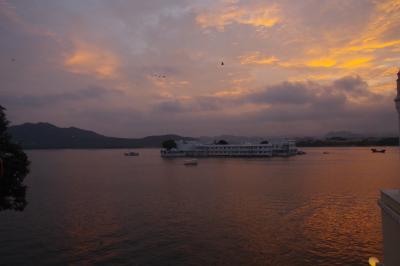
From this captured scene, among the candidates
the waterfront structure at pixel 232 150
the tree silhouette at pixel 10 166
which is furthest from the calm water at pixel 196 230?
the waterfront structure at pixel 232 150

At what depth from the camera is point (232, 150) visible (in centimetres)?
12825

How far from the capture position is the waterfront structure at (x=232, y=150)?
12600 cm

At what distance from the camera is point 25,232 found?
2158 centimetres

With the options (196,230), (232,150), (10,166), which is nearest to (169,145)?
(232,150)

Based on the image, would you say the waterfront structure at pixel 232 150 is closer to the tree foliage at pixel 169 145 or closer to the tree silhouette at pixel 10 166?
the tree foliage at pixel 169 145

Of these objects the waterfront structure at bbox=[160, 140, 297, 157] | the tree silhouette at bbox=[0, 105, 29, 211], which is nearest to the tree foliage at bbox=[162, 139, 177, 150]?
the waterfront structure at bbox=[160, 140, 297, 157]

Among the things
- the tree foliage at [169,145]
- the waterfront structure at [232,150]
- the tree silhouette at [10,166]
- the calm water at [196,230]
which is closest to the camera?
the tree silhouette at [10,166]

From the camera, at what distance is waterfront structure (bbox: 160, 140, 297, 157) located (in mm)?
126000

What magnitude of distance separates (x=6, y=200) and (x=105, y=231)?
29.8 feet

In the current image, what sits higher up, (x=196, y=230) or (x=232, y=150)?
(x=232, y=150)

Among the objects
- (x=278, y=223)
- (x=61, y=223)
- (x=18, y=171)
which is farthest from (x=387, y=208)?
(x=61, y=223)

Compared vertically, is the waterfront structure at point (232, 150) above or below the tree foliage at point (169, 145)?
below

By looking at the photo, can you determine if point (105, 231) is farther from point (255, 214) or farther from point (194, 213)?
point (255, 214)

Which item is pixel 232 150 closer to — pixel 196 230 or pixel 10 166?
pixel 196 230
